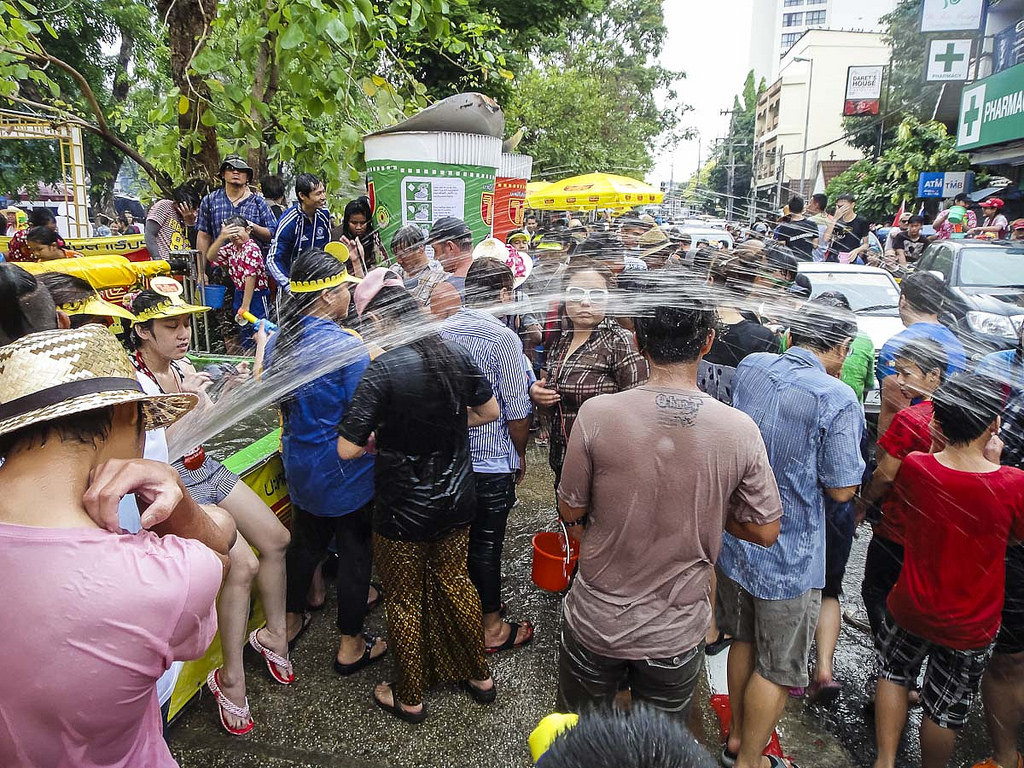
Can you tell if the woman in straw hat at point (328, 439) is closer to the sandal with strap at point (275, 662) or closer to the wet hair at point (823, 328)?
the sandal with strap at point (275, 662)

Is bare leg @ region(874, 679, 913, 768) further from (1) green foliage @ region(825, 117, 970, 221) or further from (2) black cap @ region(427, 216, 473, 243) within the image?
(1) green foliage @ region(825, 117, 970, 221)

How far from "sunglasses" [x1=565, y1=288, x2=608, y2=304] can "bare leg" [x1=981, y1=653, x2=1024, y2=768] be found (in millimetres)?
2284

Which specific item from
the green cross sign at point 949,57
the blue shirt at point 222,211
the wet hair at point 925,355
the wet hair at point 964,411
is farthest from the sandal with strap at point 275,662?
the green cross sign at point 949,57

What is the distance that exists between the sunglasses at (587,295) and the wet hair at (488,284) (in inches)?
19.4

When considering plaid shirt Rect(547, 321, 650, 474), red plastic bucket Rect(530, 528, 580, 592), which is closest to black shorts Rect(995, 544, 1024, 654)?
plaid shirt Rect(547, 321, 650, 474)

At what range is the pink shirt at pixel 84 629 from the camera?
126 centimetres

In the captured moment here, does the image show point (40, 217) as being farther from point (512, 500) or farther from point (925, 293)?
point (925, 293)

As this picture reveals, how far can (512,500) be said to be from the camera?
364 centimetres

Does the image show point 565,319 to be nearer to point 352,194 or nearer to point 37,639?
point 37,639

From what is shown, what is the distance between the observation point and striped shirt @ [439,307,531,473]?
11.0 ft

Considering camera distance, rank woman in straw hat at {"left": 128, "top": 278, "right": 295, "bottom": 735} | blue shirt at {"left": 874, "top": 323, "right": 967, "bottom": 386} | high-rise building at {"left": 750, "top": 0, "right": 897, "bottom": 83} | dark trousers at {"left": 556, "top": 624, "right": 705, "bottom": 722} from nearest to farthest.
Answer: dark trousers at {"left": 556, "top": 624, "right": 705, "bottom": 722} < woman in straw hat at {"left": 128, "top": 278, "right": 295, "bottom": 735} < blue shirt at {"left": 874, "top": 323, "right": 967, "bottom": 386} < high-rise building at {"left": 750, "top": 0, "right": 897, "bottom": 83}

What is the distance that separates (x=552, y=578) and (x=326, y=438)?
155 cm

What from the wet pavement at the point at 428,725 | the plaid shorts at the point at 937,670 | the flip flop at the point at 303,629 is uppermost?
the plaid shorts at the point at 937,670

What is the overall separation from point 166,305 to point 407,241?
192 cm
